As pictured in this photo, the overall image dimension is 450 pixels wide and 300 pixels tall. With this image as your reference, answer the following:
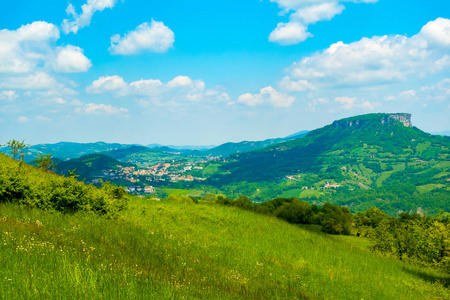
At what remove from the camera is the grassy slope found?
759 centimetres

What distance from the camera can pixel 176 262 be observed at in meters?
11.9

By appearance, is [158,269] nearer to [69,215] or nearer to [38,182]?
[69,215]

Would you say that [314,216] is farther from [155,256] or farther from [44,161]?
[155,256]

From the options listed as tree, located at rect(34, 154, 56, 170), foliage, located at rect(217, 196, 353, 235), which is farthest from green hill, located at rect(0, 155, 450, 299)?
foliage, located at rect(217, 196, 353, 235)

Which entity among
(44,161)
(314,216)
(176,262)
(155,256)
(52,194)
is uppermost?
(44,161)

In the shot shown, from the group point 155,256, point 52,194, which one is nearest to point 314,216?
point 52,194

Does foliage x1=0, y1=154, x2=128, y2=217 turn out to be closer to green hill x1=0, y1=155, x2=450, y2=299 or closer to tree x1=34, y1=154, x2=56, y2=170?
green hill x1=0, y1=155, x2=450, y2=299

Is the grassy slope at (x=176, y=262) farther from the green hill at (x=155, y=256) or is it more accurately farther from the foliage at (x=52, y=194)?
the foliage at (x=52, y=194)

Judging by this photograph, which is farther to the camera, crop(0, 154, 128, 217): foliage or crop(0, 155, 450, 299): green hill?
crop(0, 154, 128, 217): foliage

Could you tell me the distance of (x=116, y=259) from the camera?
1033 centimetres

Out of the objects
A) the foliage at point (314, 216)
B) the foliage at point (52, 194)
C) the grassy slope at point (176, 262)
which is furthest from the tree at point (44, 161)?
the foliage at point (314, 216)

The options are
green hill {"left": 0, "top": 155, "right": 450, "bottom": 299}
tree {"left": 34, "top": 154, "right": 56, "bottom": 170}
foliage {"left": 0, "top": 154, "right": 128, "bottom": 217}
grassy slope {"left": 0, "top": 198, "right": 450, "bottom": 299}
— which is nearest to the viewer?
grassy slope {"left": 0, "top": 198, "right": 450, "bottom": 299}

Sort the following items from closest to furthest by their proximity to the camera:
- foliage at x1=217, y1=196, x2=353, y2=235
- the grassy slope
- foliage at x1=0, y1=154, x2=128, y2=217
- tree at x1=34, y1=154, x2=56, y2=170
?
the grassy slope, foliage at x1=0, y1=154, x2=128, y2=217, tree at x1=34, y1=154, x2=56, y2=170, foliage at x1=217, y1=196, x2=353, y2=235

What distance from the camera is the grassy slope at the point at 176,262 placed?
7.59m
